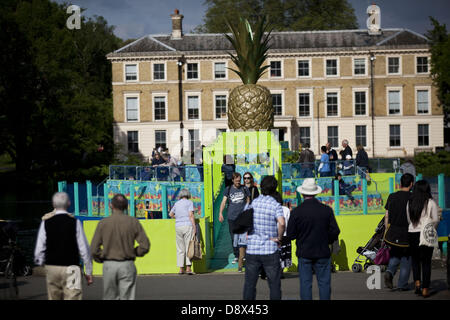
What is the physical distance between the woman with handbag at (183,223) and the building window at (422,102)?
173ft

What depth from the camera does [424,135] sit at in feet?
206

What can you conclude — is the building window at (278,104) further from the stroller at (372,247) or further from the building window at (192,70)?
the stroller at (372,247)

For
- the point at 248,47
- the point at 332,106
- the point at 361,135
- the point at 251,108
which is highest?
the point at 332,106

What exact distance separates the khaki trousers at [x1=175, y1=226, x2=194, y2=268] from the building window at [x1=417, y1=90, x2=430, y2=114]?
5263 centimetres

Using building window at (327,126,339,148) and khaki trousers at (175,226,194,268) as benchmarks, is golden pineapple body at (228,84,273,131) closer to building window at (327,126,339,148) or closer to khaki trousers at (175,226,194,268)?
khaki trousers at (175,226,194,268)

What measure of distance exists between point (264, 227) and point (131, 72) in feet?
181

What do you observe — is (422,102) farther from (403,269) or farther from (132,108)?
(403,269)

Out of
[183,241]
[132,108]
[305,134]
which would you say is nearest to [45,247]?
[183,241]

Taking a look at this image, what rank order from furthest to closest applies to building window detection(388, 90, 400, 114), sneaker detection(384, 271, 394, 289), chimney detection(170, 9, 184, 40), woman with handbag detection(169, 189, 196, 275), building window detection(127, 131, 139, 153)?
chimney detection(170, 9, 184, 40)
building window detection(127, 131, 139, 153)
building window detection(388, 90, 400, 114)
woman with handbag detection(169, 189, 196, 275)
sneaker detection(384, 271, 394, 289)

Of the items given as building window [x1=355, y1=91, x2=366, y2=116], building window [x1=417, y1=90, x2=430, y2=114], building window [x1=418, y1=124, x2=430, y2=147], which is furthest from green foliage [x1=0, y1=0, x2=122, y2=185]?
building window [x1=417, y1=90, x2=430, y2=114]

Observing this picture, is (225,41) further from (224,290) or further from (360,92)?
(224,290)

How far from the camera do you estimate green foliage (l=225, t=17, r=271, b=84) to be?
20.1m

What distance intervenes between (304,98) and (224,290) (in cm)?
5222
